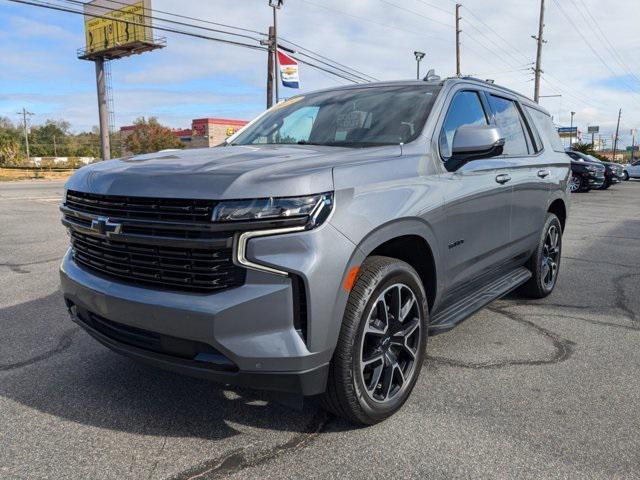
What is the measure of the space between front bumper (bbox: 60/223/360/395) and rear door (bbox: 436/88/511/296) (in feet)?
3.74

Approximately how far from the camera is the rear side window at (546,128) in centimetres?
538

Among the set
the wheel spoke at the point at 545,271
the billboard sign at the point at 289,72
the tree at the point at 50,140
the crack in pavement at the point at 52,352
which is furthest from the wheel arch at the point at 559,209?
the tree at the point at 50,140

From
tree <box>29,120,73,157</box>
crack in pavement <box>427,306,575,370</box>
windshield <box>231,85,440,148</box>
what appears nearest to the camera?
windshield <box>231,85,440,148</box>

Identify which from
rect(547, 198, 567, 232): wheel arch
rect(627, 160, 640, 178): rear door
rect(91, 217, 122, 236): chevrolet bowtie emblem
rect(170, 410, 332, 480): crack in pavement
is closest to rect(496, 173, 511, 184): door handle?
rect(547, 198, 567, 232): wheel arch

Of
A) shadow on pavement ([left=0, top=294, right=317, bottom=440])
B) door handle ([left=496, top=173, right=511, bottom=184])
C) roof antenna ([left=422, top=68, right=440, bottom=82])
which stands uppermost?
roof antenna ([left=422, top=68, right=440, bottom=82])

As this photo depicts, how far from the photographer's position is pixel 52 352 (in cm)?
388

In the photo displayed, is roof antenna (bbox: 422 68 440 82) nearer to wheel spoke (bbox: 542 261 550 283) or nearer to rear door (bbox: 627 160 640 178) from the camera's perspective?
wheel spoke (bbox: 542 261 550 283)

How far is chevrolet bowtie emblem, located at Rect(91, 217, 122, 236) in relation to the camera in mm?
2629

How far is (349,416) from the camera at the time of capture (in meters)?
2.77

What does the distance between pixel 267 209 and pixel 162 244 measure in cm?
51

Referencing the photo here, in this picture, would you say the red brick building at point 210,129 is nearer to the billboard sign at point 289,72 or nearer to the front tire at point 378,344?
the billboard sign at point 289,72

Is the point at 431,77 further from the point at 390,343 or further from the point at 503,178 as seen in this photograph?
the point at 390,343

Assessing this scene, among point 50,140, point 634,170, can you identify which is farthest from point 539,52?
point 50,140

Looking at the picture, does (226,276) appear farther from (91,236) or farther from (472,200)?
(472,200)
